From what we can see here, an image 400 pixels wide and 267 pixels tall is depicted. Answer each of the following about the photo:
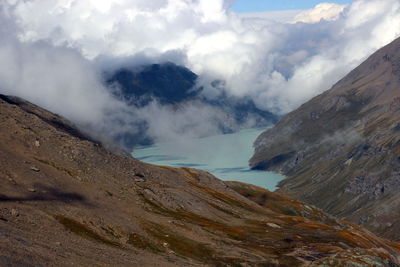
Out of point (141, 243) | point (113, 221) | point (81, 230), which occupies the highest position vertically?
point (113, 221)

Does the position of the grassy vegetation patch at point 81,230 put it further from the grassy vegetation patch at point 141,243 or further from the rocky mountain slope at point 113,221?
the grassy vegetation patch at point 141,243

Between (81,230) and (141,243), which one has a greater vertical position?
(81,230)

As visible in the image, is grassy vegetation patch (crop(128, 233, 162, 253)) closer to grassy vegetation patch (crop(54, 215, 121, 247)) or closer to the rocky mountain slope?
the rocky mountain slope

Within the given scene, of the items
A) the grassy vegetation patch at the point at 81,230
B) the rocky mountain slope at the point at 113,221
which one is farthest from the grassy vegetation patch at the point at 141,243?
the grassy vegetation patch at the point at 81,230

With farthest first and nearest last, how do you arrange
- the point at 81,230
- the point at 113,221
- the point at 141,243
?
the point at 113,221, the point at 141,243, the point at 81,230

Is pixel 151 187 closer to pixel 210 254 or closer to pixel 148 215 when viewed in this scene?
pixel 148 215

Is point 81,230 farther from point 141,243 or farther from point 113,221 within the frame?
point 141,243

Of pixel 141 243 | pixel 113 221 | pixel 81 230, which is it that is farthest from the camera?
pixel 113 221

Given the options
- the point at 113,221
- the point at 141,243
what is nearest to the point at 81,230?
the point at 113,221

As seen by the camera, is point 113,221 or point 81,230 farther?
point 113,221
